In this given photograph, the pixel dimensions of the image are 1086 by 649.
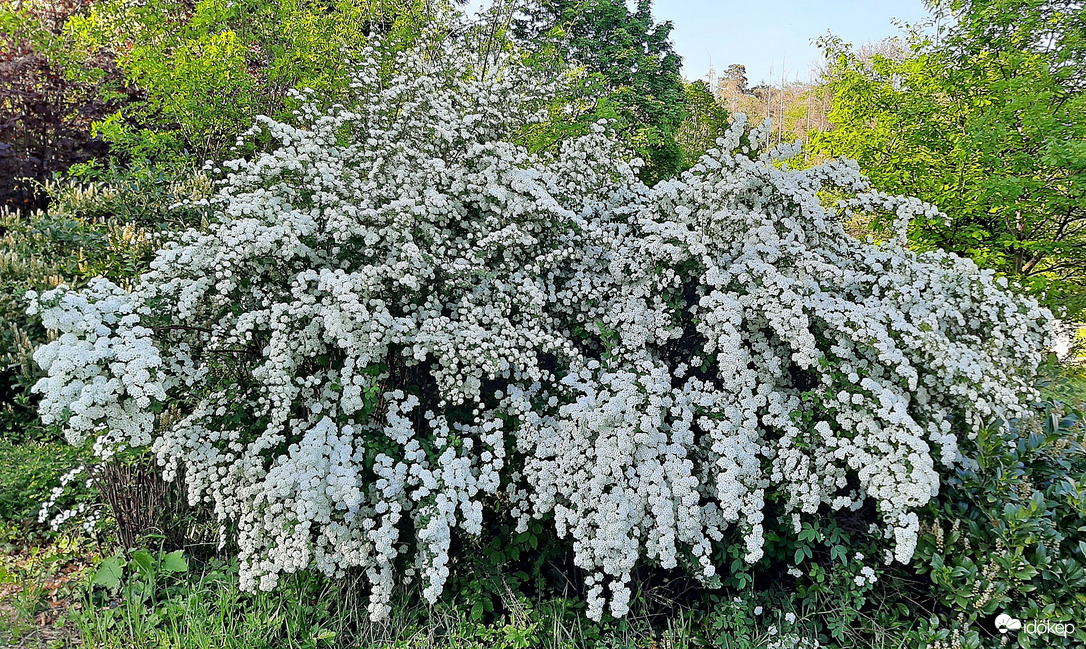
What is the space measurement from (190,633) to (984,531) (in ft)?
11.8

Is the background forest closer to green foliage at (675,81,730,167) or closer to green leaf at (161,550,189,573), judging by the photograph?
green leaf at (161,550,189,573)

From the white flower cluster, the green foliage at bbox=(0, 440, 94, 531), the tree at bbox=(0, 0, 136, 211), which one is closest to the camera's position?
the white flower cluster

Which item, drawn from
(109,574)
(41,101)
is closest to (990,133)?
(109,574)

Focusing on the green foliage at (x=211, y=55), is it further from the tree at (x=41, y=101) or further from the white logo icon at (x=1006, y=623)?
the white logo icon at (x=1006, y=623)

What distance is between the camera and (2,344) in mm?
4969

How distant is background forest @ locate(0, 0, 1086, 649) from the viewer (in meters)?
2.93

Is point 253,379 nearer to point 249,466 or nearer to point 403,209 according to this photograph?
point 249,466

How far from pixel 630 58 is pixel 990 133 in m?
A: 6.52

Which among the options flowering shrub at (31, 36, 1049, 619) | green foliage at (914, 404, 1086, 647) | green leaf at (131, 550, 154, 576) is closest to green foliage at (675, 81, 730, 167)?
flowering shrub at (31, 36, 1049, 619)

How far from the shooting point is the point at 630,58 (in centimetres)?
1130

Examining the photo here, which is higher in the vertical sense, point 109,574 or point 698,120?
point 698,120

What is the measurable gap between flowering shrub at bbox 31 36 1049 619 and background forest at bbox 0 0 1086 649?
0.28 meters

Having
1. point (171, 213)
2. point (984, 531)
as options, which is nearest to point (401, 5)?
point (171, 213)

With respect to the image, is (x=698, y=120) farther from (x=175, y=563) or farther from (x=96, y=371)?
(x=96, y=371)
